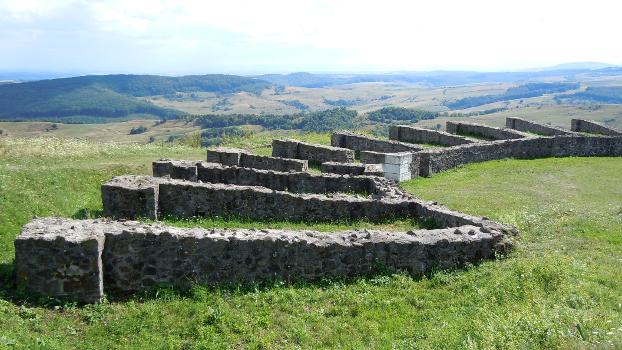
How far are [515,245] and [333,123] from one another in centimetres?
14211

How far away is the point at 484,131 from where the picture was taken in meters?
37.9

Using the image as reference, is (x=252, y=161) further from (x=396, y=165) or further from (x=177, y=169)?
(x=396, y=165)

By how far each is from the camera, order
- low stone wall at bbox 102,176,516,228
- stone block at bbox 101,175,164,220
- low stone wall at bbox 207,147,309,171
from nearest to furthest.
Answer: stone block at bbox 101,175,164,220, low stone wall at bbox 102,176,516,228, low stone wall at bbox 207,147,309,171

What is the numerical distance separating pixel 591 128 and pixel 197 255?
40.1 metres

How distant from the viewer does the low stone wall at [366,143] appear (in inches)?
1234

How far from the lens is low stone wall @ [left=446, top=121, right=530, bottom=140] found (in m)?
35.5

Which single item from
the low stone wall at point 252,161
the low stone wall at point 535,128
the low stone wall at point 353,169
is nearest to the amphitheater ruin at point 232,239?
the low stone wall at point 353,169

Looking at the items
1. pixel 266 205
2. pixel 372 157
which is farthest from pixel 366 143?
pixel 266 205

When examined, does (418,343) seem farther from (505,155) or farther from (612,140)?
(612,140)

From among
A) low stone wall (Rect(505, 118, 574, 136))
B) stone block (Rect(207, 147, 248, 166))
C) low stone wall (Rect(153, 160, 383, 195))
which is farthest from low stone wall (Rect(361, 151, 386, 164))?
low stone wall (Rect(505, 118, 574, 136))

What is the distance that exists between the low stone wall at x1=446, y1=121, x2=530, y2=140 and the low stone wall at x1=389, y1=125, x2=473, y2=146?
12.3 ft

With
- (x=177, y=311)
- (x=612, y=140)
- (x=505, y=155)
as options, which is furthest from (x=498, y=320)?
(x=612, y=140)

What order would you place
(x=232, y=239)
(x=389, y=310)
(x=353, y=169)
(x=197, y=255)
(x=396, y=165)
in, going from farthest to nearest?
(x=396, y=165) < (x=353, y=169) < (x=232, y=239) < (x=197, y=255) < (x=389, y=310)

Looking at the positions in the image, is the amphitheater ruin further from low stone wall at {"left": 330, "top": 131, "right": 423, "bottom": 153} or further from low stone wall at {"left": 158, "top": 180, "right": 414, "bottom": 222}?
low stone wall at {"left": 330, "top": 131, "right": 423, "bottom": 153}
